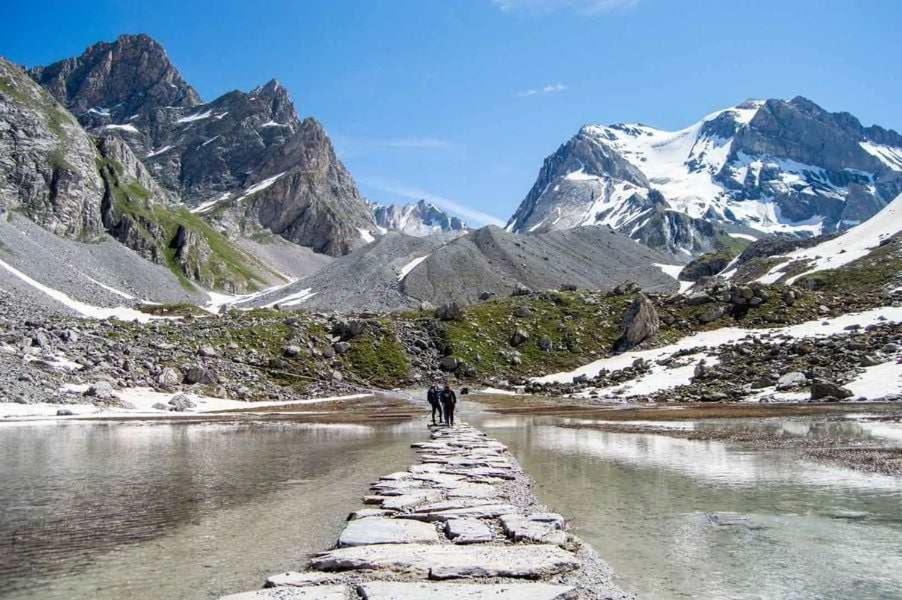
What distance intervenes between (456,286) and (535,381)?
267 ft

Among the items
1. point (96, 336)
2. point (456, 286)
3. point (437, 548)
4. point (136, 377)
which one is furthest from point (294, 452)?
point (456, 286)

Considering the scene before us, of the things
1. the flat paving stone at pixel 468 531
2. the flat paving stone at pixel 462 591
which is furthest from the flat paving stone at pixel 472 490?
the flat paving stone at pixel 462 591

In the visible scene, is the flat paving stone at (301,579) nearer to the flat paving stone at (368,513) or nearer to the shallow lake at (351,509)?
the shallow lake at (351,509)

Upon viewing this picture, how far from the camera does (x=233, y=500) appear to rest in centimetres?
1303

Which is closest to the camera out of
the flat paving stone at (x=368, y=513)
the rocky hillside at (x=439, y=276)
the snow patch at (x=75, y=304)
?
the flat paving stone at (x=368, y=513)

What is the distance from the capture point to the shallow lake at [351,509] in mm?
8023

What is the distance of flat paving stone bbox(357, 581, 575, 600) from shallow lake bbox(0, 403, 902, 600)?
118cm

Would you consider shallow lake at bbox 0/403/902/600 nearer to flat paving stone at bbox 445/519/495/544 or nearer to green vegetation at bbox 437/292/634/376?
flat paving stone at bbox 445/519/495/544

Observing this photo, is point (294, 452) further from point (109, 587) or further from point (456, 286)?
point (456, 286)

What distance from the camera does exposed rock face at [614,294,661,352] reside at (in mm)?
78250

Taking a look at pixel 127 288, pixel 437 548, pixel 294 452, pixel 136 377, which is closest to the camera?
pixel 437 548

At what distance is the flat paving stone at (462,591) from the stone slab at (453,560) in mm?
391

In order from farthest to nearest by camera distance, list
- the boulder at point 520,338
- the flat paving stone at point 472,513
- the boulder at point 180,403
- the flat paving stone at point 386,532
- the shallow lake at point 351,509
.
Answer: the boulder at point 520,338 → the boulder at point 180,403 → the flat paving stone at point 472,513 → the flat paving stone at point 386,532 → the shallow lake at point 351,509

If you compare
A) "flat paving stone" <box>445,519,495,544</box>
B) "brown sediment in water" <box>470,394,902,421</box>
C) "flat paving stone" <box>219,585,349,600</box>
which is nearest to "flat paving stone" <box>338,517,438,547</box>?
"flat paving stone" <box>445,519,495,544</box>
